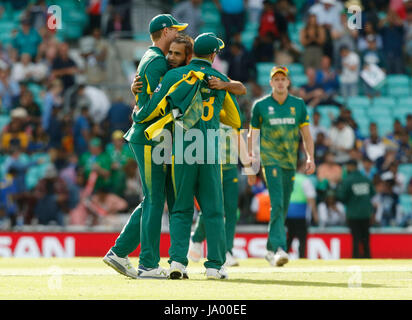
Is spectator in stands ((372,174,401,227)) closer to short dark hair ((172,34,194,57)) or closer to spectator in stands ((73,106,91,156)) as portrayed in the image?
spectator in stands ((73,106,91,156))

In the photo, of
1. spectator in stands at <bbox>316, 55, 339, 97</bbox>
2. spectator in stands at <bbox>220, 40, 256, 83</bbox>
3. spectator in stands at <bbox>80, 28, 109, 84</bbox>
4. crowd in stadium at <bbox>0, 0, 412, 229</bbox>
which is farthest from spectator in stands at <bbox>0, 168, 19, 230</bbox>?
spectator in stands at <bbox>316, 55, 339, 97</bbox>

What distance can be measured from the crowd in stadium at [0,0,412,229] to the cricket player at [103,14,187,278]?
8.18m

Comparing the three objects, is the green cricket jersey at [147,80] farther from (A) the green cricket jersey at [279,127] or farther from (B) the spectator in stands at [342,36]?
(B) the spectator in stands at [342,36]

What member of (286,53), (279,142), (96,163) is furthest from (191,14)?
(279,142)

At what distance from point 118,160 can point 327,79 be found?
532cm

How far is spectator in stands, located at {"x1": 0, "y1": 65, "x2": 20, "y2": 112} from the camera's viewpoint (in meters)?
22.0

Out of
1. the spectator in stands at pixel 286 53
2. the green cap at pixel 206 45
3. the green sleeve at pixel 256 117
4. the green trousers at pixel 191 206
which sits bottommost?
the green trousers at pixel 191 206

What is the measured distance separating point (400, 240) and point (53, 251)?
6.11m

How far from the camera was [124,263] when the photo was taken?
31.6 ft

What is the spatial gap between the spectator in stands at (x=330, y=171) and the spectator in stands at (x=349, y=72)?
329 cm

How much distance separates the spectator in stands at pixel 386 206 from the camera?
1850cm

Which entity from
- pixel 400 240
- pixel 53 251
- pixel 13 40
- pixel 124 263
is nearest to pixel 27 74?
pixel 13 40

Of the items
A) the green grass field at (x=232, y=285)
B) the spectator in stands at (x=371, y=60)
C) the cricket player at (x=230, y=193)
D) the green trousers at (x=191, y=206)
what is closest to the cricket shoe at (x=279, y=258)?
the green grass field at (x=232, y=285)

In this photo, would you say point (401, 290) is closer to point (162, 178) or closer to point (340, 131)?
point (162, 178)
